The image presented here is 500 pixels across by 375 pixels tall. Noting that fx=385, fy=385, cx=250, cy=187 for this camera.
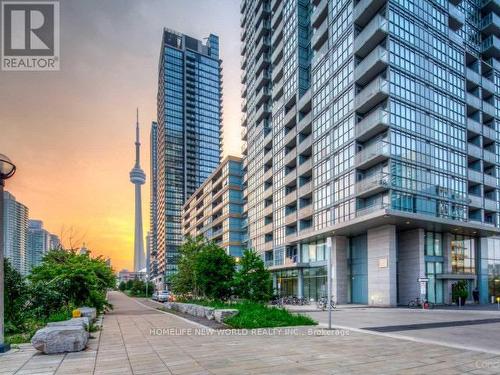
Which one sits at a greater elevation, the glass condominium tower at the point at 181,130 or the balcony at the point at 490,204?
the glass condominium tower at the point at 181,130

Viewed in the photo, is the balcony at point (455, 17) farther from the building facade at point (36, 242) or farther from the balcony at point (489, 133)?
the building facade at point (36, 242)

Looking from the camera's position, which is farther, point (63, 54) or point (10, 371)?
point (63, 54)

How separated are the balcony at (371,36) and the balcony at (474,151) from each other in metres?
17.3

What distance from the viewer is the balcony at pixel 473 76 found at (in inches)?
1850

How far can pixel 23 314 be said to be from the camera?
1645 cm

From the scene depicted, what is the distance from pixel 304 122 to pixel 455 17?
70.4 feet

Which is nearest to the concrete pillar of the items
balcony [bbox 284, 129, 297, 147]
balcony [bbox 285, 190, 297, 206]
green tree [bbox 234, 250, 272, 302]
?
balcony [bbox 285, 190, 297, 206]

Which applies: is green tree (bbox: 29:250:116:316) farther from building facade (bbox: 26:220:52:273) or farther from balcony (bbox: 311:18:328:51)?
building facade (bbox: 26:220:52:273)

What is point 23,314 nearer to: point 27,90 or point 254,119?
point 27,90

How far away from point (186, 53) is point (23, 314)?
178535 millimetres

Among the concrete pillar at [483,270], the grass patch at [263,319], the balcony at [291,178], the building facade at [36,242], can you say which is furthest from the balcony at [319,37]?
the building facade at [36,242]

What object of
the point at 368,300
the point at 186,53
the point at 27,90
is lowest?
the point at 368,300

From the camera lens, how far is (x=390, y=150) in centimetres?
3731

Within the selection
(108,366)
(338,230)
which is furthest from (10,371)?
(338,230)
